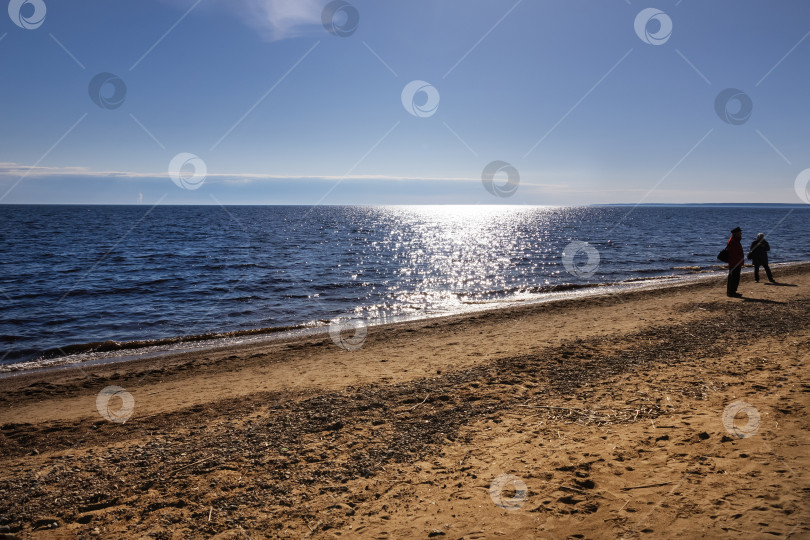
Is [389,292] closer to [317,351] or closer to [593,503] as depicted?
[317,351]

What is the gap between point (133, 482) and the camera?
560 cm

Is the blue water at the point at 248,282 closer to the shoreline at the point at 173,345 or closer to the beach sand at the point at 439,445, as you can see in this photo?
A: the shoreline at the point at 173,345

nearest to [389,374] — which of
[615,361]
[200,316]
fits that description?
[615,361]

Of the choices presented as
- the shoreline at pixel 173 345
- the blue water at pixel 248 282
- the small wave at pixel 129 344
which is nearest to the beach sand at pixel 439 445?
the shoreline at pixel 173 345

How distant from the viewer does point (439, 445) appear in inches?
243

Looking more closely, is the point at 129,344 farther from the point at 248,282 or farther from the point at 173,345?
the point at 248,282

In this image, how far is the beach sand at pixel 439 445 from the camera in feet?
14.9

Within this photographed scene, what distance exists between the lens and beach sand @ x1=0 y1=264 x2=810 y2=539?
14.9 feet

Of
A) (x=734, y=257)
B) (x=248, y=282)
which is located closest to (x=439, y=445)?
(x=734, y=257)

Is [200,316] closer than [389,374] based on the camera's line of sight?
No

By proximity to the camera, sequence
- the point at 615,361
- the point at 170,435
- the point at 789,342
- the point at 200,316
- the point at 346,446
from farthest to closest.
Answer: the point at 200,316 < the point at 789,342 < the point at 615,361 < the point at 170,435 < the point at 346,446

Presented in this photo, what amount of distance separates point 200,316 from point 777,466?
19351 millimetres

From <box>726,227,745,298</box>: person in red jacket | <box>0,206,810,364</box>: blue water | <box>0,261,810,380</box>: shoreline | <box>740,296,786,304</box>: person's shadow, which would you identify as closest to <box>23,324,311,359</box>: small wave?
<box>0,261,810,380</box>: shoreline

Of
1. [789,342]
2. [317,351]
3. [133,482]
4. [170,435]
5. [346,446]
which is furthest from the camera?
[317,351]
